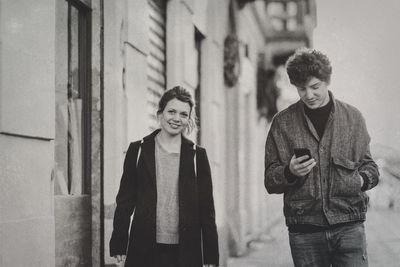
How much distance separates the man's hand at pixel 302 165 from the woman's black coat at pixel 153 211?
0.72 metres

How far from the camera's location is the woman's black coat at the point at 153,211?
436 cm

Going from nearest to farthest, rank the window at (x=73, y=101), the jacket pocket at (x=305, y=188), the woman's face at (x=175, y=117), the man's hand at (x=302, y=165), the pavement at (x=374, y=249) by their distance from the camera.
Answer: the man's hand at (x=302, y=165), the jacket pocket at (x=305, y=188), the woman's face at (x=175, y=117), the window at (x=73, y=101), the pavement at (x=374, y=249)

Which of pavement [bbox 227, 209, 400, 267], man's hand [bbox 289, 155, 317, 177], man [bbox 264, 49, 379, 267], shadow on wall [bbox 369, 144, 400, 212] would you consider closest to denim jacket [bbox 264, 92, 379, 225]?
man [bbox 264, 49, 379, 267]

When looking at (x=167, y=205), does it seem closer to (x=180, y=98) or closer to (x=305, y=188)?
(x=180, y=98)

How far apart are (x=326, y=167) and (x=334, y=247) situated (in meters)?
0.41

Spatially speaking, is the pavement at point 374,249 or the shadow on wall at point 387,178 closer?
the shadow on wall at point 387,178

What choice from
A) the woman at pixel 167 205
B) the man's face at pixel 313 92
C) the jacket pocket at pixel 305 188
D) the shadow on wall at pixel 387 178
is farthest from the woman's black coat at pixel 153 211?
the shadow on wall at pixel 387 178

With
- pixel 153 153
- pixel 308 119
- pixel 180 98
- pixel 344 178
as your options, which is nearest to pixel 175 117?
pixel 180 98

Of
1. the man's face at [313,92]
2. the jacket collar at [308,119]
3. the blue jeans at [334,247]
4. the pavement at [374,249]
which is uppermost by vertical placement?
the man's face at [313,92]

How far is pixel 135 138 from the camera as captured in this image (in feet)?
21.6

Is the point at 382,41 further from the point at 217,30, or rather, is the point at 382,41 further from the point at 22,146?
the point at 22,146

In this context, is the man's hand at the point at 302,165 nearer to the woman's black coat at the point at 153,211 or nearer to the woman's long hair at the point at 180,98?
the woman's black coat at the point at 153,211

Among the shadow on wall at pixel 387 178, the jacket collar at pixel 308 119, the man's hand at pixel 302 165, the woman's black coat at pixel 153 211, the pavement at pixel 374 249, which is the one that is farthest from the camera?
the pavement at pixel 374 249

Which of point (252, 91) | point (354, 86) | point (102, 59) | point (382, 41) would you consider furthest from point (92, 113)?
point (252, 91)
